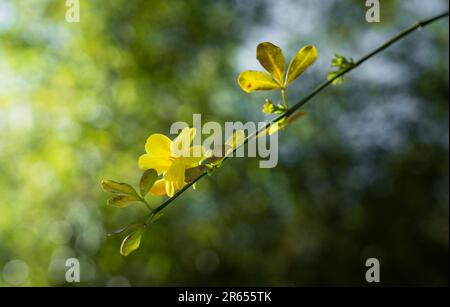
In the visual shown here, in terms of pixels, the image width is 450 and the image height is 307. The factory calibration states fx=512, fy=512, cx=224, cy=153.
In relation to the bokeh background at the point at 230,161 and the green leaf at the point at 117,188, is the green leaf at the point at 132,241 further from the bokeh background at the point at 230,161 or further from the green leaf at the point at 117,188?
the bokeh background at the point at 230,161

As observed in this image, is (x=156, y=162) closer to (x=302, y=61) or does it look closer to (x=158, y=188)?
(x=158, y=188)

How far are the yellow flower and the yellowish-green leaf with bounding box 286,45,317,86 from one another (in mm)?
86

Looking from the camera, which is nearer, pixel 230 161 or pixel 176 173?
pixel 176 173

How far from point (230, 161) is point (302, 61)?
2.64 meters

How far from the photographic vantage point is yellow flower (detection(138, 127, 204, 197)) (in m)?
0.34

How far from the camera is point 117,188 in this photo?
344mm

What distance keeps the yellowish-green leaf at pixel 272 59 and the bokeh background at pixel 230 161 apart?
2404mm

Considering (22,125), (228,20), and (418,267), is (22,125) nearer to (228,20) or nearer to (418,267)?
(228,20)

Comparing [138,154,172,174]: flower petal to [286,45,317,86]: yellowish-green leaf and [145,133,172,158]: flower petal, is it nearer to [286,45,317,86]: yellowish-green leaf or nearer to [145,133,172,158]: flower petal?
[145,133,172,158]: flower petal

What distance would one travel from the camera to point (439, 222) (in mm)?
2984

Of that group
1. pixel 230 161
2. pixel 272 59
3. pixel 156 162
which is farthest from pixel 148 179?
pixel 230 161

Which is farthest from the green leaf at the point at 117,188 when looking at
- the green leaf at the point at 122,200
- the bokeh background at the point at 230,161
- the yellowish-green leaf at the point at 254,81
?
the bokeh background at the point at 230,161

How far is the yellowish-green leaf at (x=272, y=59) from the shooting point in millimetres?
368
